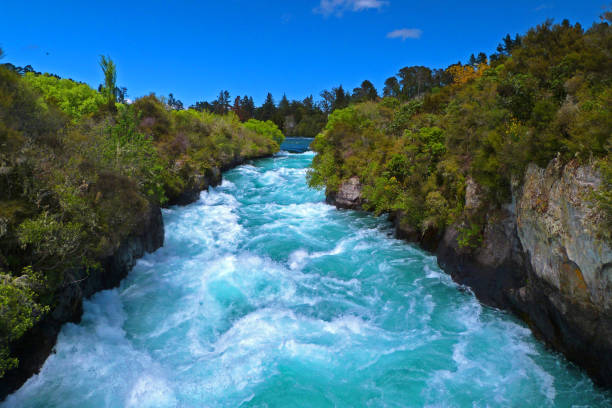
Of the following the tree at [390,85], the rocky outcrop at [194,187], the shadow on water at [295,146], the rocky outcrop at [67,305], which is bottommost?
the rocky outcrop at [67,305]

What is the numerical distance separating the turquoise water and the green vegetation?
2.31m

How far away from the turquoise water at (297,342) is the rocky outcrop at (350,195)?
→ 233 inches

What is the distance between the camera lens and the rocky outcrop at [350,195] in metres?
19.8

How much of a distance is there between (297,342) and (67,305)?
212 inches

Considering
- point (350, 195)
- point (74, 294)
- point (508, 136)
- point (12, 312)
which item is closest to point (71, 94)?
point (350, 195)

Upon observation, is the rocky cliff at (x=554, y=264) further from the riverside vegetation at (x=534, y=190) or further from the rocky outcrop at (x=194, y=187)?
the rocky outcrop at (x=194, y=187)

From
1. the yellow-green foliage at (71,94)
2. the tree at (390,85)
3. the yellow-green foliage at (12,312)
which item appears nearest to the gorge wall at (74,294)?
the yellow-green foliage at (12,312)

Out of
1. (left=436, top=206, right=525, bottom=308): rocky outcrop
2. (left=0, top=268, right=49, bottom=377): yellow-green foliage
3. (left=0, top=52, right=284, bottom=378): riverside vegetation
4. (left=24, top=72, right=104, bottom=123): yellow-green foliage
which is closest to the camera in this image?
(left=0, top=268, right=49, bottom=377): yellow-green foliage

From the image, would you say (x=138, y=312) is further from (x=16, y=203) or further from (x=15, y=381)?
(x=16, y=203)

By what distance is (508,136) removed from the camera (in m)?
8.85

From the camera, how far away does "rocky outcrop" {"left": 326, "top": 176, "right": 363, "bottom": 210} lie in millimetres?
19828

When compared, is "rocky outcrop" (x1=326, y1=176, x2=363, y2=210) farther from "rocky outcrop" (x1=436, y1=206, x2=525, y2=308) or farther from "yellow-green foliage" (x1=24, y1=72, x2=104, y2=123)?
"yellow-green foliage" (x1=24, y1=72, x2=104, y2=123)

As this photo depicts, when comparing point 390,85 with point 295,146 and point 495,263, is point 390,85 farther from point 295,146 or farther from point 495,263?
point 495,263

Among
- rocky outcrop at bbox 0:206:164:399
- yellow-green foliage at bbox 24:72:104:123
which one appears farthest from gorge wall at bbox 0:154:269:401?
yellow-green foliage at bbox 24:72:104:123
